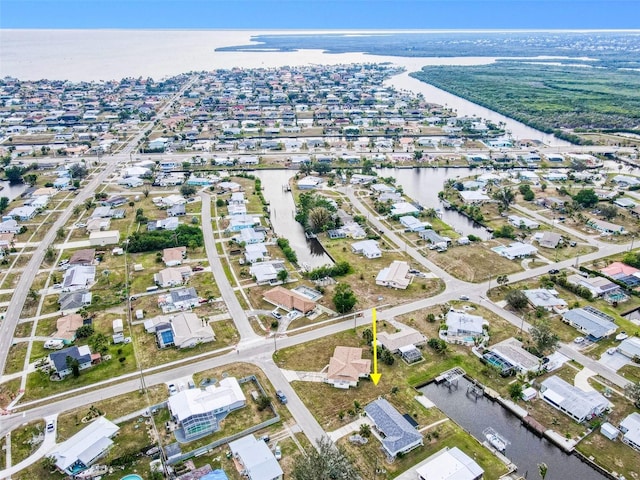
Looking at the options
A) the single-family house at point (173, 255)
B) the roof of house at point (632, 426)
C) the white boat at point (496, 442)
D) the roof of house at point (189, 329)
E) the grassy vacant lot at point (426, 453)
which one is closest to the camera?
the grassy vacant lot at point (426, 453)

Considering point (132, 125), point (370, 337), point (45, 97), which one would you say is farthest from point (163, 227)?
point (45, 97)

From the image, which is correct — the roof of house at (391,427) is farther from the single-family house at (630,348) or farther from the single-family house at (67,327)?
the single-family house at (67,327)

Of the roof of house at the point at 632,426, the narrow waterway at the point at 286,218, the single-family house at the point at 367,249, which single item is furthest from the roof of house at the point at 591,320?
the narrow waterway at the point at 286,218

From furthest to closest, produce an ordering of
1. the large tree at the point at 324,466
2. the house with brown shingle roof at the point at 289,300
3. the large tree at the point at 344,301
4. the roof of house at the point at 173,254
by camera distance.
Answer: the roof of house at the point at 173,254
the house with brown shingle roof at the point at 289,300
the large tree at the point at 344,301
the large tree at the point at 324,466

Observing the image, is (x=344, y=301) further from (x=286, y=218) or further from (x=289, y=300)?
(x=286, y=218)

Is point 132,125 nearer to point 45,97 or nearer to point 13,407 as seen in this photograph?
point 45,97

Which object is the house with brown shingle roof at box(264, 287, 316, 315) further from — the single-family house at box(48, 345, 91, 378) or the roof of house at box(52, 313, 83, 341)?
the roof of house at box(52, 313, 83, 341)

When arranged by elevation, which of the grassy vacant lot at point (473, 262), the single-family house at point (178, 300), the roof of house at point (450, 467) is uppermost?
the single-family house at point (178, 300)

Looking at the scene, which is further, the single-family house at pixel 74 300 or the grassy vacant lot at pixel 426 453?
the single-family house at pixel 74 300
